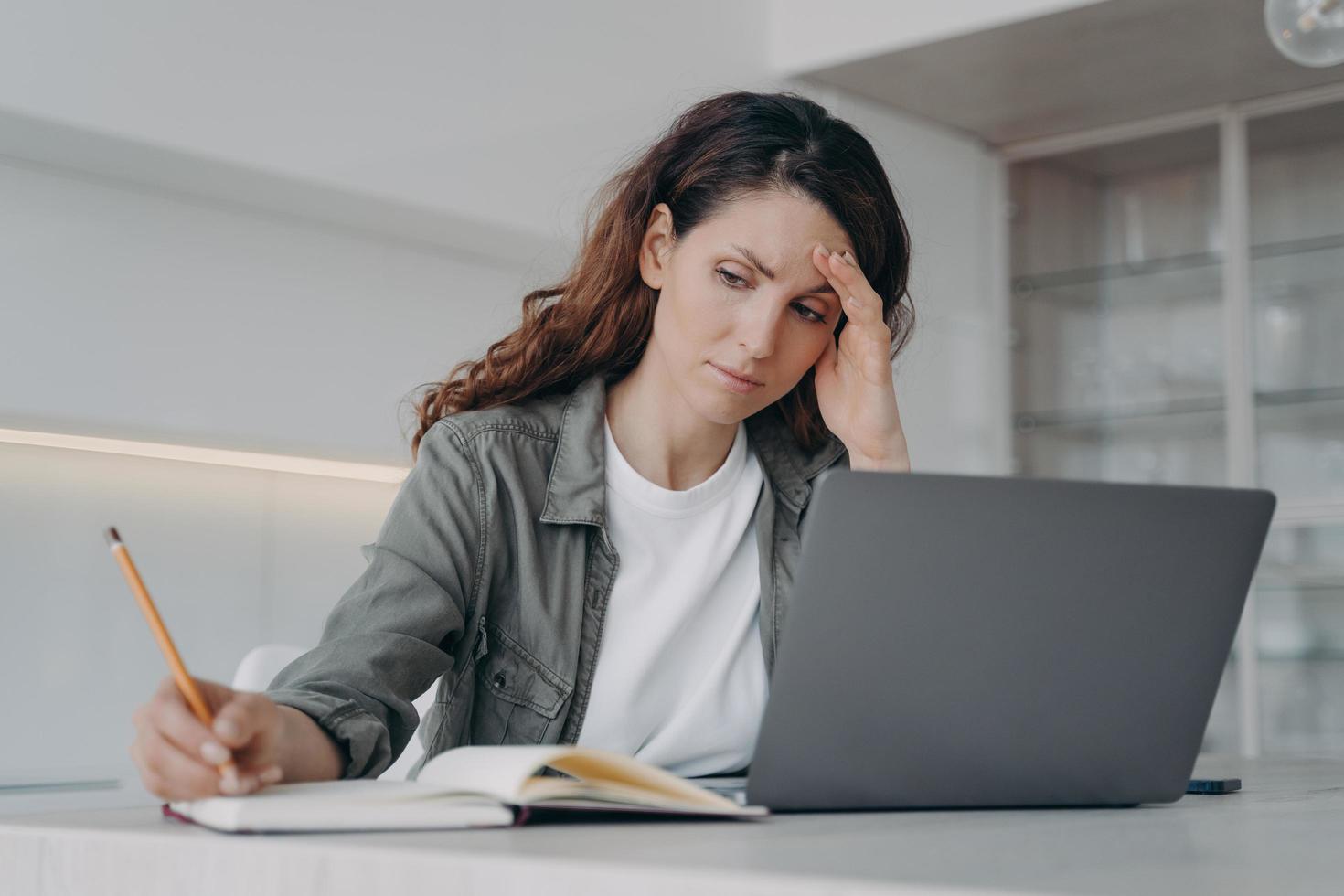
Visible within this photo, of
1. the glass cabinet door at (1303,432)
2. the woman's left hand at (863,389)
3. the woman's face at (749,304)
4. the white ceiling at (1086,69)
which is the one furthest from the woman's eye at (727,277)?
the glass cabinet door at (1303,432)

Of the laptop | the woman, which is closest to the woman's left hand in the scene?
the woman

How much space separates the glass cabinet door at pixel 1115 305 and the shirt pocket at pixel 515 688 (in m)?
2.84

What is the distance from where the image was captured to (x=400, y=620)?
3.79 ft

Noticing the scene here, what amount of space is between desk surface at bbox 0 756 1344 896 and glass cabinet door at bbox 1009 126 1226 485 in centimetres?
319

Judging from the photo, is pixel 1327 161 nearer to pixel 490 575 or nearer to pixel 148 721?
pixel 490 575

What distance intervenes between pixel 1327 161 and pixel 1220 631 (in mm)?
3189

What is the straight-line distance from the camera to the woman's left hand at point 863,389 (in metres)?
1.51

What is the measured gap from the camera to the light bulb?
2041 mm

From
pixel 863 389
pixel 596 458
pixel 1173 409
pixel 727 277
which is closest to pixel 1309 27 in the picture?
pixel 863 389

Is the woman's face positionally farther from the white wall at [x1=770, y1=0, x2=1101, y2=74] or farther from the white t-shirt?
the white wall at [x1=770, y1=0, x2=1101, y2=74]

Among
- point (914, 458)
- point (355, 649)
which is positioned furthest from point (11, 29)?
point (914, 458)

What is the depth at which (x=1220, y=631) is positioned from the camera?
0.97 m

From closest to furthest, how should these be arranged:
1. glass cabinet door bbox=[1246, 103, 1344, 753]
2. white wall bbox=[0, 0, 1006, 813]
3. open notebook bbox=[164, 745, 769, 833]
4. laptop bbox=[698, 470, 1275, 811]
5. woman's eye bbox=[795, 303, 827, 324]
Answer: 1. open notebook bbox=[164, 745, 769, 833]
2. laptop bbox=[698, 470, 1275, 811]
3. woman's eye bbox=[795, 303, 827, 324]
4. white wall bbox=[0, 0, 1006, 813]
5. glass cabinet door bbox=[1246, 103, 1344, 753]

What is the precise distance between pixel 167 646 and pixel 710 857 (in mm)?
328
